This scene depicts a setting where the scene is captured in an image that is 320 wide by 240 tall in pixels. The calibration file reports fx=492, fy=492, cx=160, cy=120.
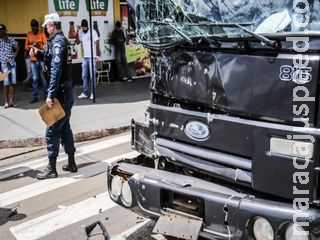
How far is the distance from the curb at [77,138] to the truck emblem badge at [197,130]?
A: 16.8 feet

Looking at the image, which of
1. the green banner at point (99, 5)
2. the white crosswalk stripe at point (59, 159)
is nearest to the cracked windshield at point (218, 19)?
the white crosswalk stripe at point (59, 159)

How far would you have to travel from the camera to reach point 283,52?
3.10 meters

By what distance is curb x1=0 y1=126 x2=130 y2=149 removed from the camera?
27.4 feet

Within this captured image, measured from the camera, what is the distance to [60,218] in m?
5.15

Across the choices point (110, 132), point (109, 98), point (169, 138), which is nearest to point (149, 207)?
point (169, 138)

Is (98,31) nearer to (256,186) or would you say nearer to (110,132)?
(110,132)

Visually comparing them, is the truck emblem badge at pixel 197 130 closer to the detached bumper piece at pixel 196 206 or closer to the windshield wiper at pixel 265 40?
the detached bumper piece at pixel 196 206

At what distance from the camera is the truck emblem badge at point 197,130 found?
12.0ft

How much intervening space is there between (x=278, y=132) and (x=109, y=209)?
267 centimetres

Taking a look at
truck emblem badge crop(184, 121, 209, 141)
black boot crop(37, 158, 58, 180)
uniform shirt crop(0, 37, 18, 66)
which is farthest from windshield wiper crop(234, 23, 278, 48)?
uniform shirt crop(0, 37, 18, 66)

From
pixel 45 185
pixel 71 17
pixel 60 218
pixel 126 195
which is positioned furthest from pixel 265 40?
pixel 71 17

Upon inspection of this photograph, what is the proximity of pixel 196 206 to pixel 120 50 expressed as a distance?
36.0 feet

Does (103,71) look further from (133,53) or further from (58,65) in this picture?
(58,65)

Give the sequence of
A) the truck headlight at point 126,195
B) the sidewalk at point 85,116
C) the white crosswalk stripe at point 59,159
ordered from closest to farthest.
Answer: the truck headlight at point 126,195, the white crosswalk stripe at point 59,159, the sidewalk at point 85,116
